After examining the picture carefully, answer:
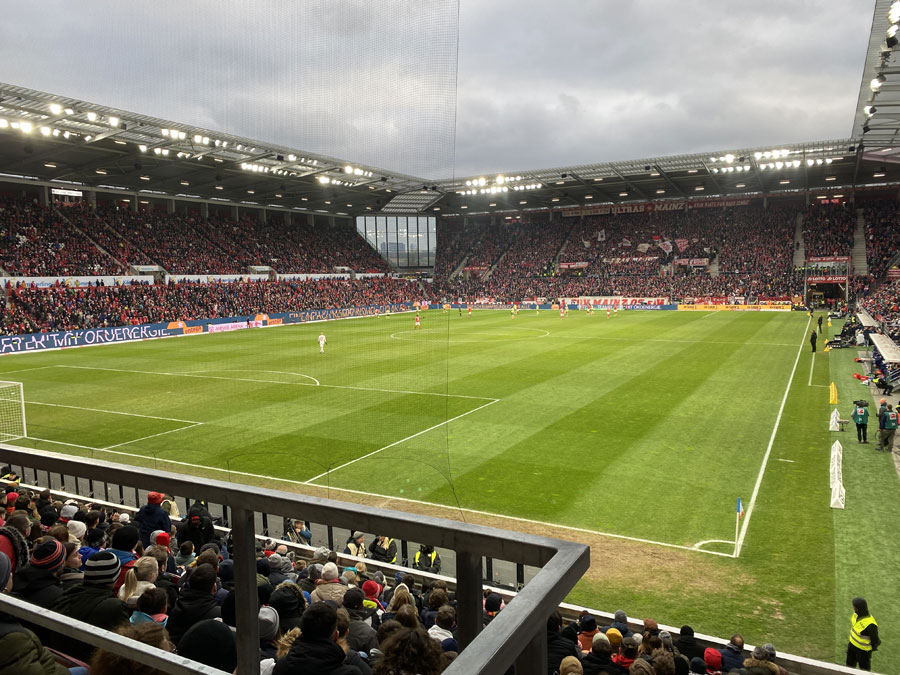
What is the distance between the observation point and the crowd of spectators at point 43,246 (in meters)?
44.0

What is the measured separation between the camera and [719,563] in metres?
10.6

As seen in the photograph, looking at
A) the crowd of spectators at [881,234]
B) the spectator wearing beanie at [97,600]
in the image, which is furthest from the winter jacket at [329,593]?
the crowd of spectators at [881,234]

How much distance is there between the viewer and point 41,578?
3639 millimetres

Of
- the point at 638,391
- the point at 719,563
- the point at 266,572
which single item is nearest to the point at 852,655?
the point at 719,563

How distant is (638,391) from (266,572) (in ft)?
64.3

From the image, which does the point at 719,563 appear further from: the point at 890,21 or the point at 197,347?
the point at 197,347

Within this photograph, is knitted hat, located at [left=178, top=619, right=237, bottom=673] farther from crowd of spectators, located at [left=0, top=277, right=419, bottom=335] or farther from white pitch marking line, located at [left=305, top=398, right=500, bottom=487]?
crowd of spectators, located at [left=0, top=277, right=419, bottom=335]

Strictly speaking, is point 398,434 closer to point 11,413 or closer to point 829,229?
point 11,413

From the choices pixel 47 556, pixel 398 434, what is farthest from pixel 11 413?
pixel 47 556

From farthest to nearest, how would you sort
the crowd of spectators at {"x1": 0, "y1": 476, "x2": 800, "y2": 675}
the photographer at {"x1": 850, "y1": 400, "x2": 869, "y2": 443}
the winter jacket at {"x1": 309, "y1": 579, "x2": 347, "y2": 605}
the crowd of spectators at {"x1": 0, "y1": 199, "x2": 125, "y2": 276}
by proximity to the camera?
the crowd of spectators at {"x1": 0, "y1": 199, "x2": 125, "y2": 276} → the photographer at {"x1": 850, "y1": 400, "x2": 869, "y2": 443} → the winter jacket at {"x1": 309, "y1": 579, "x2": 347, "y2": 605} → the crowd of spectators at {"x1": 0, "y1": 476, "x2": 800, "y2": 675}

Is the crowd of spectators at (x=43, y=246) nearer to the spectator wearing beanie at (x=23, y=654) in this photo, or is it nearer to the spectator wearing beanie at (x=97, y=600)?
the spectator wearing beanie at (x=97, y=600)

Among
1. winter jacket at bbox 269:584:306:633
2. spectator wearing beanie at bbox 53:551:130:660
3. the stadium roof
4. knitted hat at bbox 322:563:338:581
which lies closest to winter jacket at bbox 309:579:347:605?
winter jacket at bbox 269:584:306:633

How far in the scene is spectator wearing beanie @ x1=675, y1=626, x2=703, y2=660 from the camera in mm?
6695

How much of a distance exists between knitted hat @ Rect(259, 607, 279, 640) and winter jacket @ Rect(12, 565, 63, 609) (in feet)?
3.84
